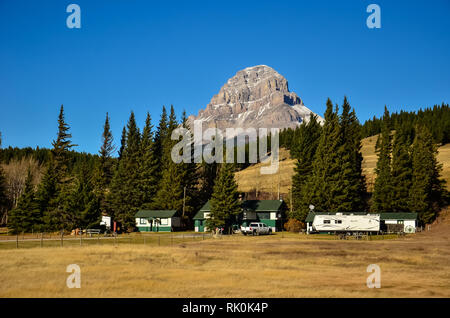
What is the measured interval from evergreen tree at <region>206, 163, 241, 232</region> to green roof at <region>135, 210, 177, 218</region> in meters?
10.2

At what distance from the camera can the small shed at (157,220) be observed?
82.1m

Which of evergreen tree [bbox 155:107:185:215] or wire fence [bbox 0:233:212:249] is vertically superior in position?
evergreen tree [bbox 155:107:185:215]

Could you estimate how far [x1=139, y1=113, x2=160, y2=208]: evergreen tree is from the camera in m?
89.7

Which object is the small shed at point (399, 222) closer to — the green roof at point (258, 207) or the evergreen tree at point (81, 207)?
the green roof at point (258, 207)

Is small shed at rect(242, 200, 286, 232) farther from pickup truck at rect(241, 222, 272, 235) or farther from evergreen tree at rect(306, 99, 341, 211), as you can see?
pickup truck at rect(241, 222, 272, 235)

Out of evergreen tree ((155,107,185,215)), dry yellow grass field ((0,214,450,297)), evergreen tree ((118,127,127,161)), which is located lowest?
dry yellow grass field ((0,214,450,297))

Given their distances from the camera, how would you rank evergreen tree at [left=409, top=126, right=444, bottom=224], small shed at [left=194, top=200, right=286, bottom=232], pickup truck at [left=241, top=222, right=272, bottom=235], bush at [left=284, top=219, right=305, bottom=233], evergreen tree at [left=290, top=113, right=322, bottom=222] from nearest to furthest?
pickup truck at [left=241, top=222, right=272, bottom=235]
bush at [left=284, top=219, right=305, bottom=233]
evergreen tree at [left=409, top=126, right=444, bottom=224]
evergreen tree at [left=290, top=113, right=322, bottom=222]
small shed at [left=194, top=200, right=286, bottom=232]

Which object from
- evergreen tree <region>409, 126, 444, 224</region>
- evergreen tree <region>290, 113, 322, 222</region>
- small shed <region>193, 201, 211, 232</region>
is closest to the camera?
evergreen tree <region>409, 126, 444, 224</region>

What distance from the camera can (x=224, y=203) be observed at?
73.9 meters

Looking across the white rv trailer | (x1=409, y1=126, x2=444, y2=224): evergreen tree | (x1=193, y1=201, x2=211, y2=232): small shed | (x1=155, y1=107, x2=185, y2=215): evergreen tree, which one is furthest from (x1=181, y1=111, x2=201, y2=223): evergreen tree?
(x1=409, y1=126, x2=444, y2=224): evergreen tree

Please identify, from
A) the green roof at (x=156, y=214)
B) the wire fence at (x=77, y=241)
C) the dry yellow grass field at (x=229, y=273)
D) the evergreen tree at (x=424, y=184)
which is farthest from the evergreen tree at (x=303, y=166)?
the dry yellow grass field at (x=229, y=273)

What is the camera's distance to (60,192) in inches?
2923
